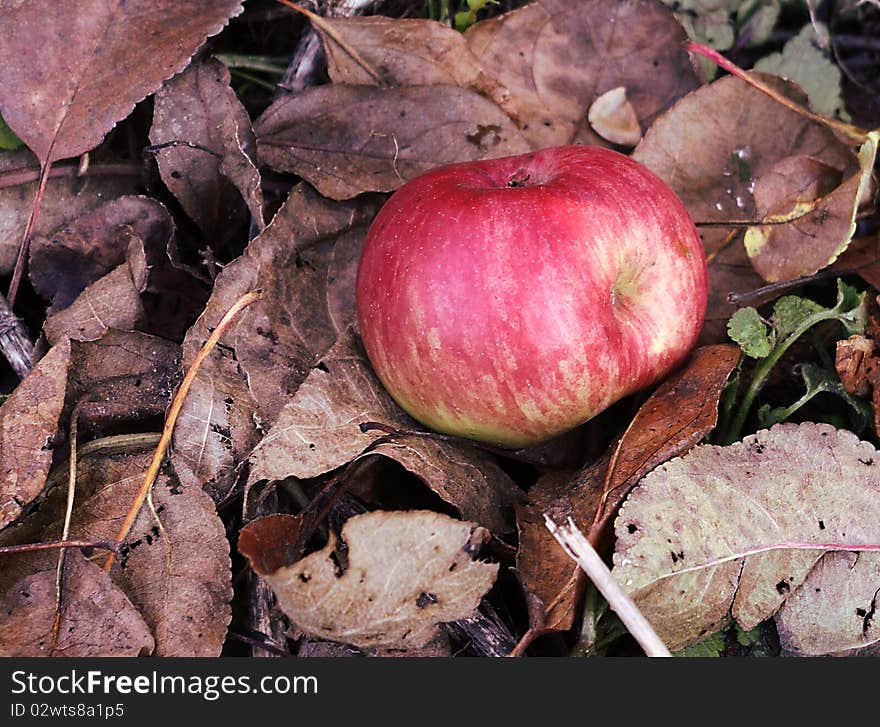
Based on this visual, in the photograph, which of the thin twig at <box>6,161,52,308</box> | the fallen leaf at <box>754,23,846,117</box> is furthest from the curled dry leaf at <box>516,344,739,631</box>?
the thin twig at <box>6,161,52,308</box>

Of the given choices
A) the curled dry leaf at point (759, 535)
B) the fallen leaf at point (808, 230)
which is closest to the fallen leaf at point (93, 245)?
the curled dry leaf at point (759, 535)

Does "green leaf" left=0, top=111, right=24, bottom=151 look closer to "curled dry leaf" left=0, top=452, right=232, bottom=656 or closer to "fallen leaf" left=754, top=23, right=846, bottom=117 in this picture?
"curled dry leaf" left=0, top=452, right=232, bottom=656

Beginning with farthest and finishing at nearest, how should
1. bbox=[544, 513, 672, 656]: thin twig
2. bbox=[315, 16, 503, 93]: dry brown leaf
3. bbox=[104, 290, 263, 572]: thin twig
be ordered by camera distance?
bbox=[315, 16, 503, 93]: dry brown leaf < bbox=[104, 290, 263, 572]: thin twig < bbox=[544, 513, 672, 656]: thin twig

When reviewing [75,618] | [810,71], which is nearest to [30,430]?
[75,618]

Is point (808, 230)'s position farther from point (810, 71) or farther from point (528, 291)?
point (528, 291)

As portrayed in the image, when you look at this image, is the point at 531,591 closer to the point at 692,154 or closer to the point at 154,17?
the point at 692,154
